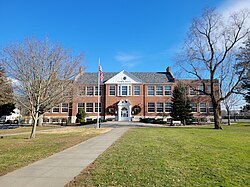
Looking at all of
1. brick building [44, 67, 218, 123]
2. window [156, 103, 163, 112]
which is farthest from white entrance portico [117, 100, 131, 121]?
window [156, 103, 163, 112]

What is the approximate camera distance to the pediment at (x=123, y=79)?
44.4m

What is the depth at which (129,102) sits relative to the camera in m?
43.2

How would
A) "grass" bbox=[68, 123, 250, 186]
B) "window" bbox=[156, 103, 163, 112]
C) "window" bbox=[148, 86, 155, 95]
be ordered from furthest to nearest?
"window" bbox=[148, 86, 155, 95] → "window" bbox=[156, 103, 163, 112] → "grass" bbox=[68, 123, 250, 186]

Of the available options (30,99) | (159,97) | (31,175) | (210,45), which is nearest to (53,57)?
(30,99)

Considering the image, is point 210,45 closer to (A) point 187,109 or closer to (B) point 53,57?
(A) point 187,109

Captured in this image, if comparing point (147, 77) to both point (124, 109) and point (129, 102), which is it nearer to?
point (129, 102)

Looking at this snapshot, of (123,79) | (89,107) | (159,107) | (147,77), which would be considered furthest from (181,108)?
(89,107)

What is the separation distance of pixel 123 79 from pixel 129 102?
5.19 metres

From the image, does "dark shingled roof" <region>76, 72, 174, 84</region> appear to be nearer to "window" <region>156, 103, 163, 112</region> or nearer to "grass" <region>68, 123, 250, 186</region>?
"window" <region>156, 103, 163, 112</region>

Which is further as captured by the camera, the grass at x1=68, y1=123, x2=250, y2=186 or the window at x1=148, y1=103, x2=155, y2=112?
the window at x1=148, y1=103, x2=155, y2=112

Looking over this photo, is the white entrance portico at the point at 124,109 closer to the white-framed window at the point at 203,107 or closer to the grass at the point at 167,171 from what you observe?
the white-framed window at the point at 203,107

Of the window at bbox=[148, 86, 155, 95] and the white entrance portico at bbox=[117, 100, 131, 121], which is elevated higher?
the window at bbox=[148, 86, 155, 95]

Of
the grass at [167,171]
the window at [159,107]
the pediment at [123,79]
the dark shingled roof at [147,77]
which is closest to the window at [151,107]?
the window at [159,107]

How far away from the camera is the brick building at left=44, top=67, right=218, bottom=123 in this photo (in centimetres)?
4319
